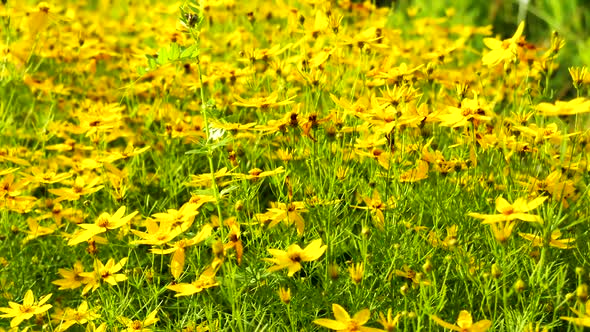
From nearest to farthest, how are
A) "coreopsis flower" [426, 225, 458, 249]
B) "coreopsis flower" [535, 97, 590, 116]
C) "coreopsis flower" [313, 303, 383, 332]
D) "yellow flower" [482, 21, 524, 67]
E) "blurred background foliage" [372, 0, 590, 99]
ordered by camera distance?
"coreopsis flower" [313, 303, 383, 332]
"coreopsis flower" [535, 97, 590, 116]
"coreopsis flower" [426, 225, 458, 249]
"yellow flower" [482, 21, 524, 67]
"blurred background foliage" [372, 0, 590, 99]

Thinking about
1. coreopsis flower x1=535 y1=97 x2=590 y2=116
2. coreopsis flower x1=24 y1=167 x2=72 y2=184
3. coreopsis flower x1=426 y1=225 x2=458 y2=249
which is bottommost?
coreopsis flower x1=24 y1=167 x2=72 y2=184

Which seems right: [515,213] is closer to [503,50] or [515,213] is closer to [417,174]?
[417,174]

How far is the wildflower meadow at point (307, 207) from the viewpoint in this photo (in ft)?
6.42

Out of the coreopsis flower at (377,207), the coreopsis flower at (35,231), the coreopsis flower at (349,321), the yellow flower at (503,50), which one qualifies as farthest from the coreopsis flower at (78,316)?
the yellow flower at (503,50)

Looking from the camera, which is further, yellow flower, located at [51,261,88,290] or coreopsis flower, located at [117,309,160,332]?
yellow flower, located at [51,261,88,290]

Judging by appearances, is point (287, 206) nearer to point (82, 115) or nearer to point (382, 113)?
point (382, 113)

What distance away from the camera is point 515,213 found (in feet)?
6.02

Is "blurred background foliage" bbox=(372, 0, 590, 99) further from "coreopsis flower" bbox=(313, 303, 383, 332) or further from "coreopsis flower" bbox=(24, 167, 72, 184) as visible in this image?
"coreopsis flower" bbox=(313, 303, 383, 332)

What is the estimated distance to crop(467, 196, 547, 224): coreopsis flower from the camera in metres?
1.78

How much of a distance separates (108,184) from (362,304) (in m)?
0.97

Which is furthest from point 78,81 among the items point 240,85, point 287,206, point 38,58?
point 287,206

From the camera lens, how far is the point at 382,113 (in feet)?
7.14

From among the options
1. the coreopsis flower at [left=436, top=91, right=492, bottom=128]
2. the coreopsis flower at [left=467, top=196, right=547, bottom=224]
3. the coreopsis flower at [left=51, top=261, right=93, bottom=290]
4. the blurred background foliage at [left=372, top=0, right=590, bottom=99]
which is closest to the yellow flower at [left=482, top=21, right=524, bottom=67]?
the coreopsis flower at [left=436, top=91, right=492, bottom=128]

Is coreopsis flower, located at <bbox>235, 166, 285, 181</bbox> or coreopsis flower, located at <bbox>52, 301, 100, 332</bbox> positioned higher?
coreopsis flower, located at <bbox>235, 166, 285, 181</bbox>
